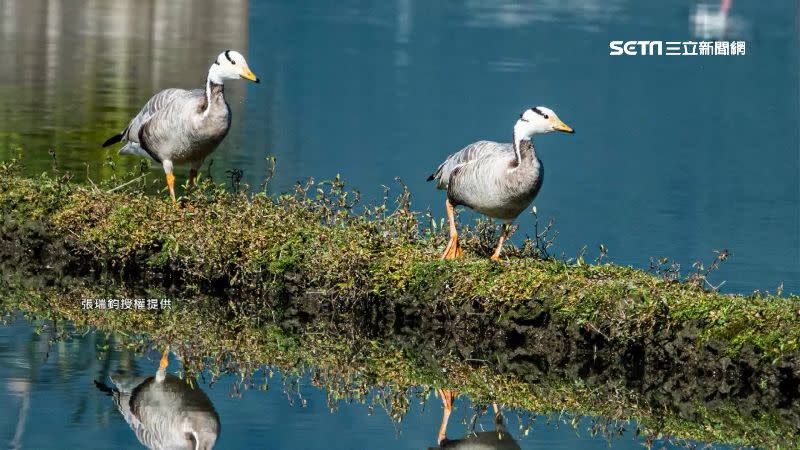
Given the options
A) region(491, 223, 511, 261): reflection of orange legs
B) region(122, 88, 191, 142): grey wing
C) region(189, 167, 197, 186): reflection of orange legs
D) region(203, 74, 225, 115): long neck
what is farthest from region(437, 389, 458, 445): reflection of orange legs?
region(122, 88, 191, 142): grey wing

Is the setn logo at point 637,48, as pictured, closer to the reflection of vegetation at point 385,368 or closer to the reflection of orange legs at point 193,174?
the reflection of orange legs at point 193,174

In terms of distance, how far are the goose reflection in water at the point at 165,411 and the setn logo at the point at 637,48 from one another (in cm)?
2739

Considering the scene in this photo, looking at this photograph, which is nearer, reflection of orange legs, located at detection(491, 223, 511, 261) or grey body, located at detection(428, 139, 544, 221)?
grey body, located at detection(428, 139, 544, 221)

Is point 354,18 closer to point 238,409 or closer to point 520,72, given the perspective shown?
point 520,72

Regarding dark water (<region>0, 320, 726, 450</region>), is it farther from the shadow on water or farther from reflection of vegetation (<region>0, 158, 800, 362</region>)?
reflection of vegetation (<region>0, 158, 800, 362</region>)

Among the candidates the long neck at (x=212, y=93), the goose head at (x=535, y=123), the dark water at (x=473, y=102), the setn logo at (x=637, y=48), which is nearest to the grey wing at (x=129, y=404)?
the goose head at (x=535, y=123)

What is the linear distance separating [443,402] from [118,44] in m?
28.0

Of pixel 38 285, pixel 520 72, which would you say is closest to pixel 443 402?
pixel 38 285

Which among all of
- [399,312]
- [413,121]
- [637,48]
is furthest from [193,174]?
[637,48]

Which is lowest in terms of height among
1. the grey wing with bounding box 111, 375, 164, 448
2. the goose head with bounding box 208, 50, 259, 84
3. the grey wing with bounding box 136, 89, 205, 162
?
the grey wing with bounding box 111, 375, 164, 448

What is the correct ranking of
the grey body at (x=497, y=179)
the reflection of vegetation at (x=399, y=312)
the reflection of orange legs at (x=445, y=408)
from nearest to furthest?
1. the reflection of orange legs at (x=445, y=408)
2. the reflection of vegetation at (x=399, y=312)
3. the grey body at (x=497, y=179)

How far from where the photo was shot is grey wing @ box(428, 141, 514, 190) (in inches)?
525

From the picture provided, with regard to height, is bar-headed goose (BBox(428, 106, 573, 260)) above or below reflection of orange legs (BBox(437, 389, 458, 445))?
above

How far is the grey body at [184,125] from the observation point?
1499 centimetres
